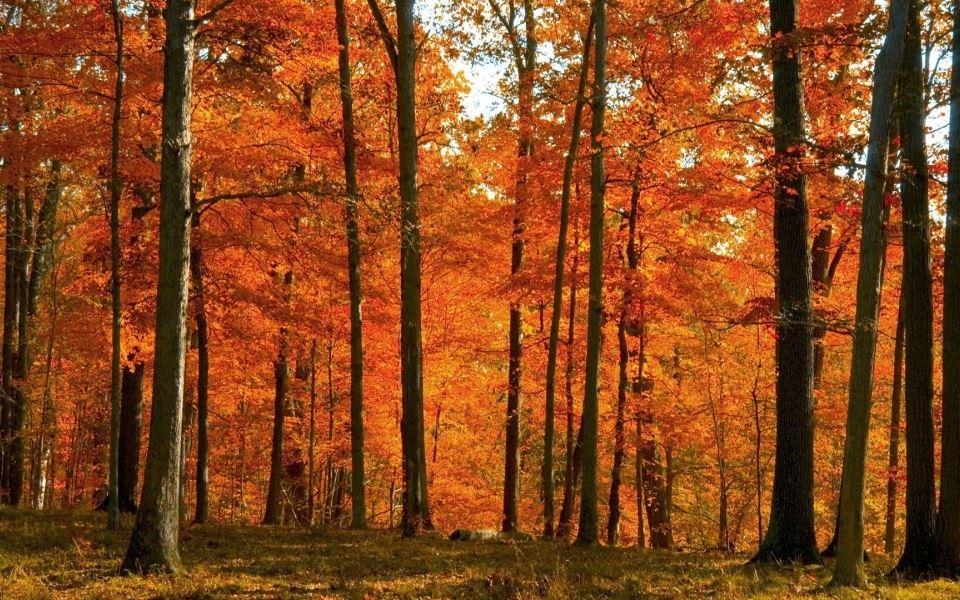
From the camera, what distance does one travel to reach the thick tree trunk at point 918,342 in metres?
9.43

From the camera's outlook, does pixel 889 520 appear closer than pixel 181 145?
No

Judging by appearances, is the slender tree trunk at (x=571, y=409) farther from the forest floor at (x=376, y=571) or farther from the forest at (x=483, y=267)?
the forest floor at (x=376, y=571)

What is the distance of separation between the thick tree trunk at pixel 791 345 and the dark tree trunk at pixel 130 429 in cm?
1158

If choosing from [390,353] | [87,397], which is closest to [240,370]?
[390,353]

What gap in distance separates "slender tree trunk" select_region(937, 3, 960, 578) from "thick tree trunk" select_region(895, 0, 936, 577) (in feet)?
0.51

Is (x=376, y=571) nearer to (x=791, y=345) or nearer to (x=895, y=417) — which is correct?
(x=791, y=345)

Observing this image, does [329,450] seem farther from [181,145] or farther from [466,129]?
[181,145]

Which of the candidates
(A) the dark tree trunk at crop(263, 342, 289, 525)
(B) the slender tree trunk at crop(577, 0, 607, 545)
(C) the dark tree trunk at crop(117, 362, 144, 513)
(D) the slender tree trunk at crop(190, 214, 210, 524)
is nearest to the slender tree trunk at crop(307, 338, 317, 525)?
(A) the dark tree trunk at crop(263, 342, 289, 525)

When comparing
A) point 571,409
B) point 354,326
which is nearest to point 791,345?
point 354,326

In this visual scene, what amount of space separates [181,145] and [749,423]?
1801cm

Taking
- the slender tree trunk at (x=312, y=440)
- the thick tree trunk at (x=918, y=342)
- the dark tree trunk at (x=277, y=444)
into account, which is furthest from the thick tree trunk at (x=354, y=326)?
the thick tree trunk at (x=918, y=342)

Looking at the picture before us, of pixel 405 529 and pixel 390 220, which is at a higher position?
pixel 390 220

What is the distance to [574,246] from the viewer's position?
16359 millimetres

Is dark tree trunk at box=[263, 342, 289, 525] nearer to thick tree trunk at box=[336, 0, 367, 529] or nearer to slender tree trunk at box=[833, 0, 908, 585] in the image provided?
thick tree trunk at box=[336, 0, 367, 529]
